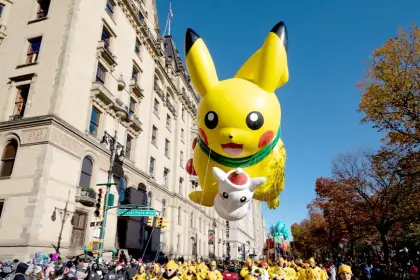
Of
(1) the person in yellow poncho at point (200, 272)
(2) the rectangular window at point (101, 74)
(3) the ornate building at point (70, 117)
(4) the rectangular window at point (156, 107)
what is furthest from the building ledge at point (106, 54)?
(1) the person in yellow poncho at point (200, 272)

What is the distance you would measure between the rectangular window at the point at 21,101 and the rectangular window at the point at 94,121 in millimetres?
3800

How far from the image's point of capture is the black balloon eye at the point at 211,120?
19.1ft

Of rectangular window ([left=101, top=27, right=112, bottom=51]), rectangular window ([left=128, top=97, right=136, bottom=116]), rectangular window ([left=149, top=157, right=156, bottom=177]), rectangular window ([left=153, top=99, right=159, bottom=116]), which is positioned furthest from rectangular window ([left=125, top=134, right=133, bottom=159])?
rectangular window ([left=101, top=27, right=112, bottom=51])

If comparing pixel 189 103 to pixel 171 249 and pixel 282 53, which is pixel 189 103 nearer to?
pixel 171 249

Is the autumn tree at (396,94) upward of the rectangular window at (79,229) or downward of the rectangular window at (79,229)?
upward

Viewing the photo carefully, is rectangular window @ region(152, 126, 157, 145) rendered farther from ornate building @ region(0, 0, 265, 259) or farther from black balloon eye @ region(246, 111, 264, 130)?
black balloon eye @ region(246, 111, 264, 130)

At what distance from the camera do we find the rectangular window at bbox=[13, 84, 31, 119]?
17.6 m

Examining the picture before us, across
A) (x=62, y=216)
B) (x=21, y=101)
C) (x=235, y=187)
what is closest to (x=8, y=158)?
(x=21, y=101)

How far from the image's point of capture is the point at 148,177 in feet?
87.7

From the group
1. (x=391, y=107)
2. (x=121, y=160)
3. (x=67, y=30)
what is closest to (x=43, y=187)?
(x=121, y=160)

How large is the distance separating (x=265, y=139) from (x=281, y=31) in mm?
2145

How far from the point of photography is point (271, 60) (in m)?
5.97

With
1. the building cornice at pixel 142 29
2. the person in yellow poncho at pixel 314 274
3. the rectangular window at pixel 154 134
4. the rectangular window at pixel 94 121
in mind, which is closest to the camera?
the person in yellow poncho at pixel 314 274

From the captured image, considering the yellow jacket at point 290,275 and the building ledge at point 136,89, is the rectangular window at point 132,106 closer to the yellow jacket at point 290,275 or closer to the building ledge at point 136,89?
the building ledge at point 136,89
